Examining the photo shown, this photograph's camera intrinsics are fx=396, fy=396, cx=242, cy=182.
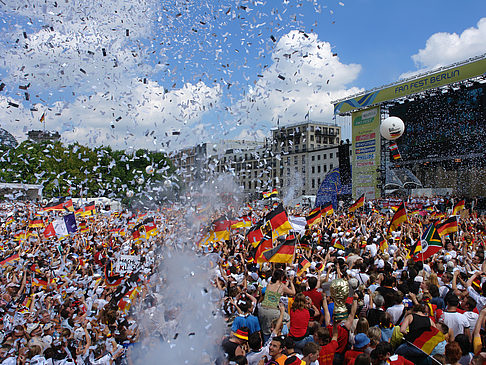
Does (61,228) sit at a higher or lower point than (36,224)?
higher

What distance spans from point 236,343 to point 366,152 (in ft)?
124

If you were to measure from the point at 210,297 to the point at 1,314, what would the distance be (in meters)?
3.70

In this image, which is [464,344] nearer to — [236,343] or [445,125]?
[236,343]

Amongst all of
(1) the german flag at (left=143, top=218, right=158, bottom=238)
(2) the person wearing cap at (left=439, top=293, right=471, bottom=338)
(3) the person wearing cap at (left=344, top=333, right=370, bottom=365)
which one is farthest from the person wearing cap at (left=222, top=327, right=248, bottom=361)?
(1) the german flag at (left=143, top=218, right=158, bottom=238)

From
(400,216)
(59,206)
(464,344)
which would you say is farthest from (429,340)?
(59,206)

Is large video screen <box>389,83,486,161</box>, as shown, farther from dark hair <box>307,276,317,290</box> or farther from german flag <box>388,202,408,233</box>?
dark hair <box>307,276,317,290</box>

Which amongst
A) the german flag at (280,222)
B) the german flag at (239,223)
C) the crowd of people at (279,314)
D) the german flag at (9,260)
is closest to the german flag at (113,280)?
the crowd of people at (279,314)

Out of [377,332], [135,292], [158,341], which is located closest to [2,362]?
[158,341]

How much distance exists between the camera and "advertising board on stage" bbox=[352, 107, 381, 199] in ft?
127

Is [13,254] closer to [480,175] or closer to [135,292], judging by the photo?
[135,292]

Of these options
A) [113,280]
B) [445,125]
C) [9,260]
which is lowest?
[113,280]

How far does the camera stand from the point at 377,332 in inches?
166

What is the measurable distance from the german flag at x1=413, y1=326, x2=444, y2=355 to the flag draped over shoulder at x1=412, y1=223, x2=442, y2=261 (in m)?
4.71

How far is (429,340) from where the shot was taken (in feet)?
13.7
